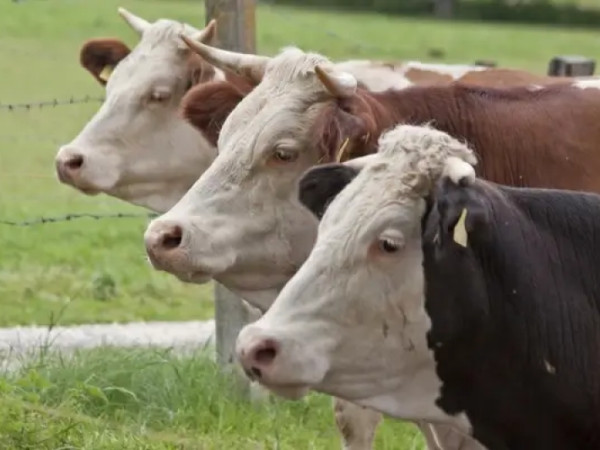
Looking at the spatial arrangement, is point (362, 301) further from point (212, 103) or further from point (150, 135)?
point (150, 135)

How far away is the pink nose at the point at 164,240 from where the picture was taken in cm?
588

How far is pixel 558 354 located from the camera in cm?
479

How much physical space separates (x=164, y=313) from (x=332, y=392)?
269 inches

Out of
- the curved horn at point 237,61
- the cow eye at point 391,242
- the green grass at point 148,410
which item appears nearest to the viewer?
the cow eye at point 391,242

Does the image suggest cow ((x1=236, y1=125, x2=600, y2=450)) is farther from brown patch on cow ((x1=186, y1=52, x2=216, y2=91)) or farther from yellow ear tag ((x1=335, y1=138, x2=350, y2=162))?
brown patch on cow ((x1=186, y1=52, x2=216, y2=91))

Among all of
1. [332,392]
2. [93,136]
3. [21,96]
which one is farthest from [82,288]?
[21,96]

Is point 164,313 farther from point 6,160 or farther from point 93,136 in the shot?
point 6,160

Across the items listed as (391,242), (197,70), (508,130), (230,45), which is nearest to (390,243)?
(391,242)

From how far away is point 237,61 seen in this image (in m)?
6.57

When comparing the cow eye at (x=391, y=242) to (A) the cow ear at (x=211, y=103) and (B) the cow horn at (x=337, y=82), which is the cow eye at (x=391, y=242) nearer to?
(B) the cow horn at (x=337, y=82)

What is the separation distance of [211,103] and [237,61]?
0.25 meters

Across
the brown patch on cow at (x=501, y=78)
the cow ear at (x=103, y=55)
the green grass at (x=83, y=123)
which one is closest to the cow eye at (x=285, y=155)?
the brown patch on cow at (x=501, y=78)

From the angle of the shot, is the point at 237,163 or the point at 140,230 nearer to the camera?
the point at 237,163

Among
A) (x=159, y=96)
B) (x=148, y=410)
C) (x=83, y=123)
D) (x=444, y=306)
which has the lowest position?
(x=83, y=123)
